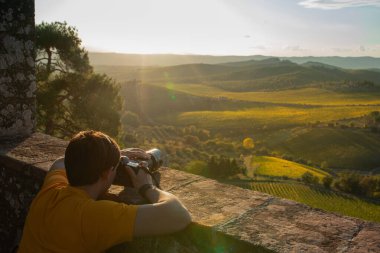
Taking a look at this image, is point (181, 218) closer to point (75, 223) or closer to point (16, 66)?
point (75, 223)

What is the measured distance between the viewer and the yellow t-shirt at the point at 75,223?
192 centimetres

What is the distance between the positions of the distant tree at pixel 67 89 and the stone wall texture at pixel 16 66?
1311 centimetres

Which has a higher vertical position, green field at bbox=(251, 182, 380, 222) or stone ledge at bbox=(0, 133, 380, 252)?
stone ledge at bbox=(0, 133, 380, 252)

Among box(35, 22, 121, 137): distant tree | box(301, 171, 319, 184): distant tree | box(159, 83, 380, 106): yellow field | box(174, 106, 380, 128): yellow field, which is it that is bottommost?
box(301, 171, 319, 184): distant tree

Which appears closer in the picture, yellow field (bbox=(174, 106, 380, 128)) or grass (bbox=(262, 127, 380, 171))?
grass (bbox=(262, 127, 380, 171))

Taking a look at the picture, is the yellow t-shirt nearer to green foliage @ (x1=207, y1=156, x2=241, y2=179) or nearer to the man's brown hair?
the man's brown hair

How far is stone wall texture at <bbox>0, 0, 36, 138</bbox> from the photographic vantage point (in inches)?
155

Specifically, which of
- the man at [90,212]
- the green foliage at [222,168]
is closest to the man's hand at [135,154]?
the man at [90,212]

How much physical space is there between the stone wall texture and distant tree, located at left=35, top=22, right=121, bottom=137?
43.0 feet

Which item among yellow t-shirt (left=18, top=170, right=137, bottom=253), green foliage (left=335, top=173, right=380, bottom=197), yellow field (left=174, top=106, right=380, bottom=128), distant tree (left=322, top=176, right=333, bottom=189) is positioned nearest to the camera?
yellow t-shirt (left=18, top=170, right=137, bottom=253)

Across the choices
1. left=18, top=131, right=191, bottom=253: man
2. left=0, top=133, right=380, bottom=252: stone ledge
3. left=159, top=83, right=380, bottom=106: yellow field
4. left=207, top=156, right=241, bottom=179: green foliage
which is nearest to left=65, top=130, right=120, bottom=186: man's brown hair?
left=18, top=131, right=191, bottom=253: man

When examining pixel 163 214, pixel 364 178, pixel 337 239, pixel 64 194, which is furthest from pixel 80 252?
pixel 364 178

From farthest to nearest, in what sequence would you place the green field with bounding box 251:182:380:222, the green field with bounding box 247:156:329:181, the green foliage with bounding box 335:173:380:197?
the green field with bounding box 247:156:329:181 < the green foliage with bounding box 335:173:380:197 < the green field with bounding box 251:182:380:222

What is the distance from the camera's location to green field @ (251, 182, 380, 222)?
4350 centimetres
